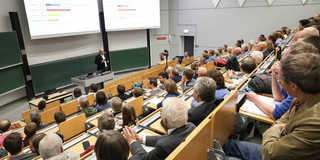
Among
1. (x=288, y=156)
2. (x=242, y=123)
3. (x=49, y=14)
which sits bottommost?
(x=242, y=123)

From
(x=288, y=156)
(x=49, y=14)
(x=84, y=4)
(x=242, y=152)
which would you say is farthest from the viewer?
(x=84, y=4)

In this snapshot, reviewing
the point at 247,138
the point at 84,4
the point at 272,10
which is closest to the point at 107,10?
the point at 84,4

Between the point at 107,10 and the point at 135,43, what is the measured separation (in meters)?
2.46

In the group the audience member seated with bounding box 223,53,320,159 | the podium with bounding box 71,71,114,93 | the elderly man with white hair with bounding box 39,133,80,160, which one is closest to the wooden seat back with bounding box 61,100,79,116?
the podium with bounding box 71,71,114,93

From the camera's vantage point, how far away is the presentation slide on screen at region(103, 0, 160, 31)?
9227 millimetres

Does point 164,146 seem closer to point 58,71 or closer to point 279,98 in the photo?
point 279,98

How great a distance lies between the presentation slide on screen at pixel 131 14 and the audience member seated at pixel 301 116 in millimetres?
9129

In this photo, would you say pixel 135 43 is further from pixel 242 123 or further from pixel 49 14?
pixel 242 123

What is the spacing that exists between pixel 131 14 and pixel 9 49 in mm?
5610

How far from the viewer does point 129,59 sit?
419 inches

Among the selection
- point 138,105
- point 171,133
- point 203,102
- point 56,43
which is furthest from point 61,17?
point 171,133

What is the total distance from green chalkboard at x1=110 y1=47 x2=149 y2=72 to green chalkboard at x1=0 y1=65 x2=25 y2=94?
13.6ft

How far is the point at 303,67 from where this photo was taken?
1076 millimetres

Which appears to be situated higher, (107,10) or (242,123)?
(107,10)
